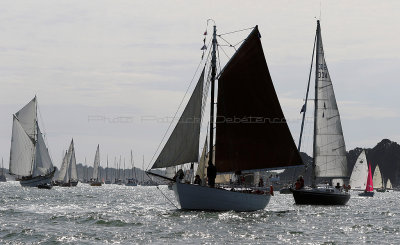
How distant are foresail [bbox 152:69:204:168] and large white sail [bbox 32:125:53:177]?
92.8 meters

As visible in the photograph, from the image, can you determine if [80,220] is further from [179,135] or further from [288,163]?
[288,163]

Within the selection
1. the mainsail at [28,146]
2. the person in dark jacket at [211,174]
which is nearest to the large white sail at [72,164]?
the mainsail at [28,146]

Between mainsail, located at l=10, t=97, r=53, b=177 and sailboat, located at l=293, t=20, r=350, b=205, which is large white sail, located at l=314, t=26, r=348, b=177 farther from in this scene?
mainsail, located at l=10, t=97, r=53, b=177

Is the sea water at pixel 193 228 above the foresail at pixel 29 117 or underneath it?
underneath

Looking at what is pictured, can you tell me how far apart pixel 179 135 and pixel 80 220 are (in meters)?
8.23

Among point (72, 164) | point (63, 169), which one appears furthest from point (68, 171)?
point (72, 164)

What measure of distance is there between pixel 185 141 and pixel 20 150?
92.3 meters

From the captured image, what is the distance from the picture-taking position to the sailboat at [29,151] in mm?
133875

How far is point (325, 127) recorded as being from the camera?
70.1 m

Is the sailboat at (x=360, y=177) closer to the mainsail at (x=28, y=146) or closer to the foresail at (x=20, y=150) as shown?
the mainsail at (x=28, y=146)

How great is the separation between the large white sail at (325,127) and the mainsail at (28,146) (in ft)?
252

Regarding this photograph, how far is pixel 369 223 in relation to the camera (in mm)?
47562

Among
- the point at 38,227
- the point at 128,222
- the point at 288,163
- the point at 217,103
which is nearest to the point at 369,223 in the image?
the point at 288,163

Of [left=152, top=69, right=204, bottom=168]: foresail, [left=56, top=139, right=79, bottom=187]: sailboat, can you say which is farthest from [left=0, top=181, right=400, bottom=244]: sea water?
[left=56, top=139, right=79, bottom=187]: sailboat
